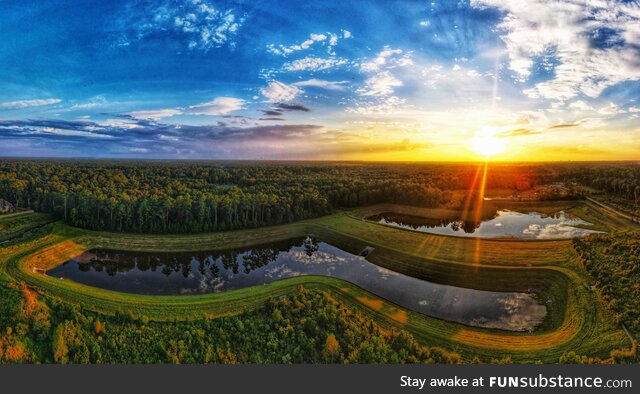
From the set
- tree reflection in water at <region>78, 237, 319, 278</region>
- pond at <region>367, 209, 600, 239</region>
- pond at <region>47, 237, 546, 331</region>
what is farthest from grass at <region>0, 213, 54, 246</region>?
pond at <region>367, 209, 600, 239</region>

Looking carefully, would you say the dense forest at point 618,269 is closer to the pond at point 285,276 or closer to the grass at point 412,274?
the grass at point 412,274

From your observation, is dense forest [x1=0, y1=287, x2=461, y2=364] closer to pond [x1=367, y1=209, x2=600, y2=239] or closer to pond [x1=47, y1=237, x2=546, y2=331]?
pond [x1=47, y1=237, x2=546, y2=331]

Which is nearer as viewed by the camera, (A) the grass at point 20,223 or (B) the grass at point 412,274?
(B) the grass at point 412,274

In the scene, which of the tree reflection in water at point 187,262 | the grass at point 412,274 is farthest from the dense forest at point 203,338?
the tree reflection in water at point 187,262

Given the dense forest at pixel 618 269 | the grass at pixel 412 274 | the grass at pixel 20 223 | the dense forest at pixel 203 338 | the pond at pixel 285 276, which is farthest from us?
the grass at pixel 20 223

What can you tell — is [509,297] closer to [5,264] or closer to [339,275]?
[339,275]

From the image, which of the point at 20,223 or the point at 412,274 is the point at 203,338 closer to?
the point at 412,274
